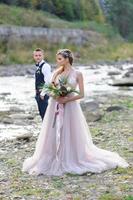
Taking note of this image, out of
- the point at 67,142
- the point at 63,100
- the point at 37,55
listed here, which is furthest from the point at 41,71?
the point at 67,142

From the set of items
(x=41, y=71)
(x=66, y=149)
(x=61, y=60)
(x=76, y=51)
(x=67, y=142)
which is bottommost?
(x=76, y=51)

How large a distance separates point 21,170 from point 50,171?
2.22 ft

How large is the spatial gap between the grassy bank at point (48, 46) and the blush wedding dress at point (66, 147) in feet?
139

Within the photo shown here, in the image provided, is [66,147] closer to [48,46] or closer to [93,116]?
[93,116]

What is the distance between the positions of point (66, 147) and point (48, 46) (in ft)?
184

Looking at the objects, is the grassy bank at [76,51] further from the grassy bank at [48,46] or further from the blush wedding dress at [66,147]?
the blush wedding dress at [66,147]

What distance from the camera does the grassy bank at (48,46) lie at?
58500 millimetres

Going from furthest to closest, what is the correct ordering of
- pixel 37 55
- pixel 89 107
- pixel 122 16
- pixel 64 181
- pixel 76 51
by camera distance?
pixel 122 16
pixel 76 51
pixel 89 107
pixel 37 55
pixel 64 181

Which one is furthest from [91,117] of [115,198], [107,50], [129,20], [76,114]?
[129,20]

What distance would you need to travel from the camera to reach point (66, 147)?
417 inches

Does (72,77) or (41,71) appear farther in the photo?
(41,71)

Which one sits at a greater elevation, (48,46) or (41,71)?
(41,71)

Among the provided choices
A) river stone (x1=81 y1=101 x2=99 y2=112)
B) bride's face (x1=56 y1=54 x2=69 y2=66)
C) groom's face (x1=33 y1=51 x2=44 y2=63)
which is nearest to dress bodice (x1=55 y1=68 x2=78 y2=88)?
bride's face (x1=56 y1=54 x2=69 y2=66)

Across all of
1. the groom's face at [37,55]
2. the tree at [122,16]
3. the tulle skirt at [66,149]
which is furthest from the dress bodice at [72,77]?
the tree at [122,16]
